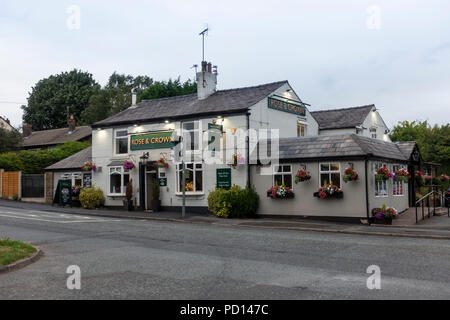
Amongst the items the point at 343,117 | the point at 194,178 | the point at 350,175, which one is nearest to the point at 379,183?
the point at 350,175

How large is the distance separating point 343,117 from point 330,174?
58.1 ft

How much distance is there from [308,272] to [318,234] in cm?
738

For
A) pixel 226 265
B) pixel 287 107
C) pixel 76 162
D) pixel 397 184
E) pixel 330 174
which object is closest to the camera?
pixel 226 265

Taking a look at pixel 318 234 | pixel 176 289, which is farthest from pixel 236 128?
pixel 176 289

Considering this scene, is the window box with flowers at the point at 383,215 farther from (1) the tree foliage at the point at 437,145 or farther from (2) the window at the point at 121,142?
(1) the tree foliage at the point at 437,145

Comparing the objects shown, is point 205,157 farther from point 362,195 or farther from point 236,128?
point 362,195

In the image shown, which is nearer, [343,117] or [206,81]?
[206,81]

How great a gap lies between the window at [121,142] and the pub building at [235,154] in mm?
64

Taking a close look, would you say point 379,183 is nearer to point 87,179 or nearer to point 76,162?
point 87,179

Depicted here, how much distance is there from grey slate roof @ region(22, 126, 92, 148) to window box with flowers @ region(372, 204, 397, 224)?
34.3m

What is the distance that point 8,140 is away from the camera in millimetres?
40531

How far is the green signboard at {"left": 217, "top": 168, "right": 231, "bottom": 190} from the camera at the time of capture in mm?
23422

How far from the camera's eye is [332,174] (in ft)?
66.8

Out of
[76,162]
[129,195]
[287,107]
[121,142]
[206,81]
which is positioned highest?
[206,81]
